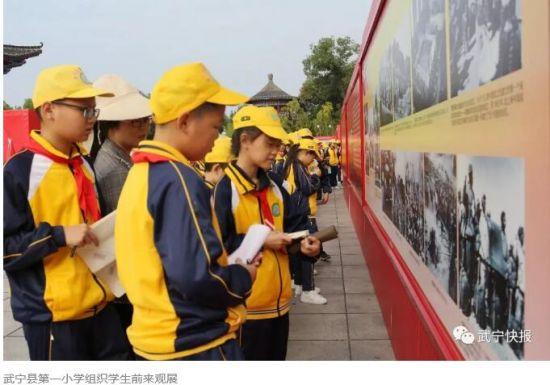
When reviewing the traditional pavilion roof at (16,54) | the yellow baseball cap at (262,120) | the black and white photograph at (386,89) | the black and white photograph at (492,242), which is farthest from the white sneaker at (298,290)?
the traditional pavilion roof at (16,54)

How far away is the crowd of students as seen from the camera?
1.45 meters

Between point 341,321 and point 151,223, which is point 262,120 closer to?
point 151,223

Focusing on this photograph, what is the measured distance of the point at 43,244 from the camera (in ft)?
6.14

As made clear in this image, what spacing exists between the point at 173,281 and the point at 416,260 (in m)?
1.51

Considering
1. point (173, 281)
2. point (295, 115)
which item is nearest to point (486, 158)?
point (173, 281)

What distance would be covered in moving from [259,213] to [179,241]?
2.91ft

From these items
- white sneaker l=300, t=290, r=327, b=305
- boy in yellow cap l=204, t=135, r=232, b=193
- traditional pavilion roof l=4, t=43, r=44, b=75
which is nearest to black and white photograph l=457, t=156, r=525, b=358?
boy in yellow cap l=204, t=135, r=232, b=193

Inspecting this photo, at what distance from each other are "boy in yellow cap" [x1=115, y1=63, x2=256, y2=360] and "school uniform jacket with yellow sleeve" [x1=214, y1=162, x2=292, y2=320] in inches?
21.8

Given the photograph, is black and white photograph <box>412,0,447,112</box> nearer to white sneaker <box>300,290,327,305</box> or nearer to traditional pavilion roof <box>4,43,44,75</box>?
white sneaker <box>300,290,327,305</box>

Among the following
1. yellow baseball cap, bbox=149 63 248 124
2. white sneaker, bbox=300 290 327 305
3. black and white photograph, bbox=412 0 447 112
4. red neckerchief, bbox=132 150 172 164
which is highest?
black and white photograph, bbox=412 0 447 112

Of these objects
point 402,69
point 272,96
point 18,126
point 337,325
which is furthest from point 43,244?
point 272,96

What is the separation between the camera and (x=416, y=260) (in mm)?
2605

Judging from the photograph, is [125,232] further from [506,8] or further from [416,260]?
[416,260]

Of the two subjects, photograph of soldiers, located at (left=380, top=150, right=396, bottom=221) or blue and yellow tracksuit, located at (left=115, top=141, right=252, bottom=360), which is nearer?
blue and yellow tracksuit, located at (left=115, top=141, right=252, bottom=360)
